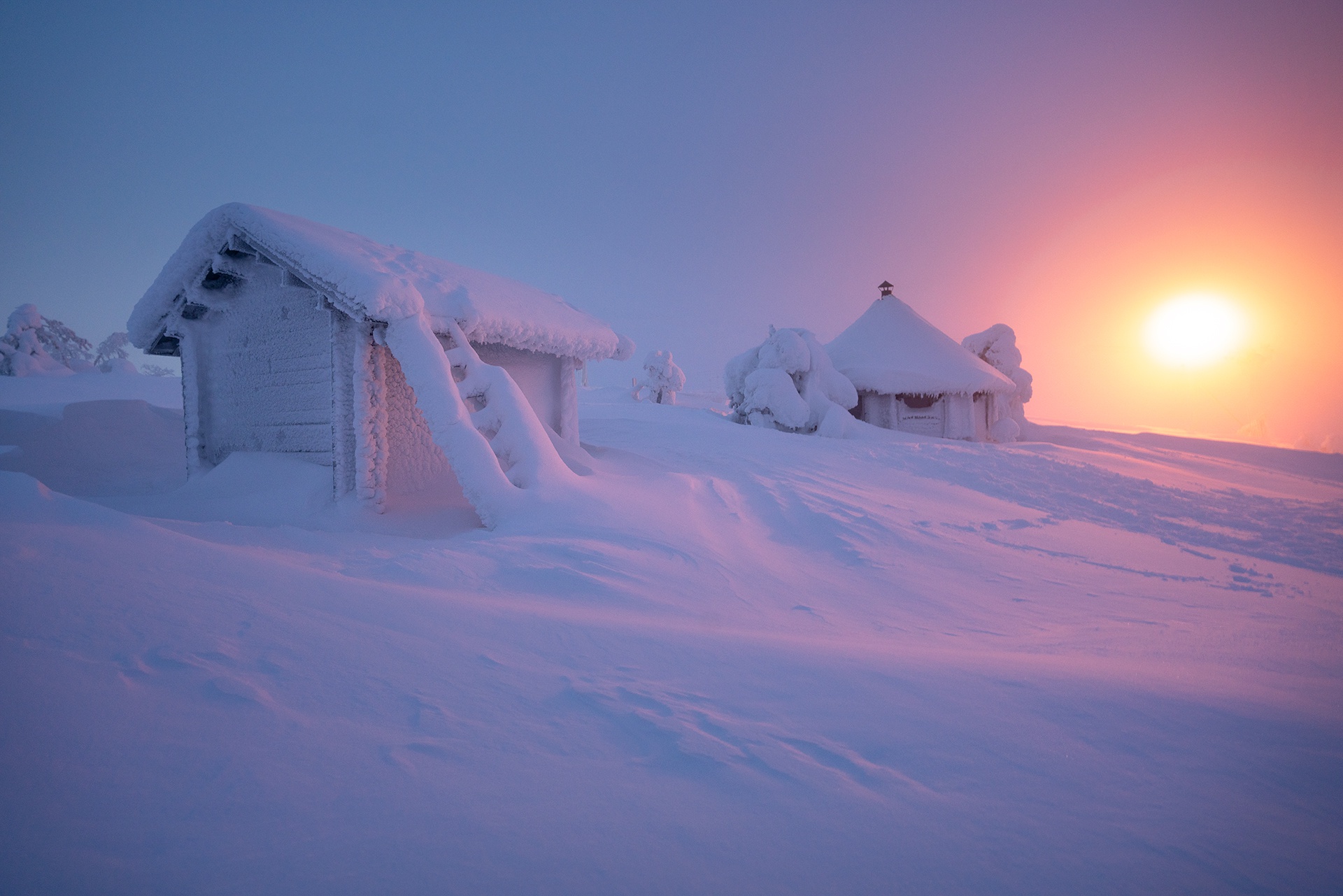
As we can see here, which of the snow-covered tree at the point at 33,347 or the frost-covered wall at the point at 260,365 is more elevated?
the snow-covered tree at the point at 33,347

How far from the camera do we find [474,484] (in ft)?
17.1

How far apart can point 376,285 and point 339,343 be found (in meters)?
1.00

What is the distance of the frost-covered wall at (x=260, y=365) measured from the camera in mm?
6938

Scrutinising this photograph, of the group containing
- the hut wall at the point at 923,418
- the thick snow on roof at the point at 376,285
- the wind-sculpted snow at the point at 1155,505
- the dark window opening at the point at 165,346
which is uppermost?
the thick snow on roof at the point at 376,285

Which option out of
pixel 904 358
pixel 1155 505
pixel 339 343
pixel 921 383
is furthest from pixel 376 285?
pixel 904 358

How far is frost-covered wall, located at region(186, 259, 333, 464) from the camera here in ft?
22.8

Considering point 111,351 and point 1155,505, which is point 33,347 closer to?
point 111,351

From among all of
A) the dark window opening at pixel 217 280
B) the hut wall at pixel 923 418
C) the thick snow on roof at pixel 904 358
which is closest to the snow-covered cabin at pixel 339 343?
the dark window opening at pixel 217 280

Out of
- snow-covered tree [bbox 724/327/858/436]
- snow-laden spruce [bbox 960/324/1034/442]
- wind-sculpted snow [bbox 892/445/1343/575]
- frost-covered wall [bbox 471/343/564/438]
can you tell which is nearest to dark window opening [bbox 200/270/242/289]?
frost-covered wall [bbox 471/343/564/438]

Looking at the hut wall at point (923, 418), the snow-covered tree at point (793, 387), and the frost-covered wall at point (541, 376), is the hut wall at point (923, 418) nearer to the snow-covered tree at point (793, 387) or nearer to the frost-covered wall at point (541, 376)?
the snow-covered tree at point (793, 387)

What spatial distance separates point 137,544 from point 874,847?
3138 mm

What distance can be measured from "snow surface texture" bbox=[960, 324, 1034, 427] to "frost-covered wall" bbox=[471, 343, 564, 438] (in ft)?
55.3

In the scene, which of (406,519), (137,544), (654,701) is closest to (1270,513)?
(654,701)

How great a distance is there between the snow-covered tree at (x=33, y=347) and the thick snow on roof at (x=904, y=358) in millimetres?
25720
